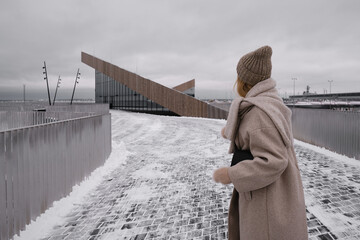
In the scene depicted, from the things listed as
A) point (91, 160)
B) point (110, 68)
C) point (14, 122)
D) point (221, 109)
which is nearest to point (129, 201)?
point (91, 160)

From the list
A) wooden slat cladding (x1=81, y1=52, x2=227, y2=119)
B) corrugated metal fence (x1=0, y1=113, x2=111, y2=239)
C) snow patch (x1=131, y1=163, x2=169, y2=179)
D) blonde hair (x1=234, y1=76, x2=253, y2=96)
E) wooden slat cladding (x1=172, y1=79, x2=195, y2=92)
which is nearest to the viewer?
blonde hair (x1=234, y1=76, x2=253, y2=96)

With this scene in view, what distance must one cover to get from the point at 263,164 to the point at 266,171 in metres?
0.05

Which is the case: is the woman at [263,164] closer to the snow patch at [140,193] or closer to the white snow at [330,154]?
the snow patch at [140,193]

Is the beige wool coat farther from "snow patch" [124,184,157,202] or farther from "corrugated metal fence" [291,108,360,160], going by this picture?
"corrugated metal fence" [291,108,360,160]

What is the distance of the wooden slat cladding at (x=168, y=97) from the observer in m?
21.9

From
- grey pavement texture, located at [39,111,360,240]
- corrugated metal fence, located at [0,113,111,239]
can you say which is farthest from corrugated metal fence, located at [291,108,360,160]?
corrugated metal fence, located at [0,113,111,239]

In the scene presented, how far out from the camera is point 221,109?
20328mm

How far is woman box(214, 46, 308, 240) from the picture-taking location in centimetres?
141

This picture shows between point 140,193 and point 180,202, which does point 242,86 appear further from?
point 140,193

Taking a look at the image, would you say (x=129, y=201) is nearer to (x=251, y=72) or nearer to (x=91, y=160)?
(x=91, y=160)

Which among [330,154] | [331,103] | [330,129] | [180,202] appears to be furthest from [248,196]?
[331,103]

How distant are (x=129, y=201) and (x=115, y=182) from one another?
1.15 m

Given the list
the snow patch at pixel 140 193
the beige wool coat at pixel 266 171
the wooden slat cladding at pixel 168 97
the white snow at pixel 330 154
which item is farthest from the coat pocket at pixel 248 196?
the wooden slat cladding at pixel 168 97

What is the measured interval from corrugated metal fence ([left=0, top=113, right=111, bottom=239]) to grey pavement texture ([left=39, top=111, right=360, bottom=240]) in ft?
1.54
